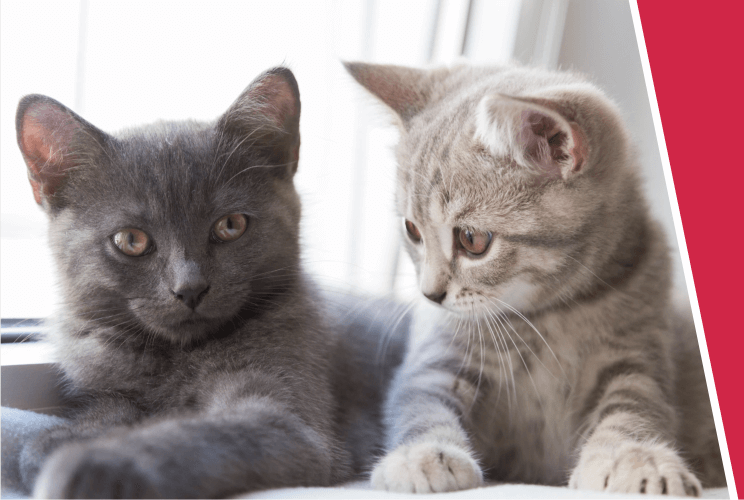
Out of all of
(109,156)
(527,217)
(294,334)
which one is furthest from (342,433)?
(109,156)

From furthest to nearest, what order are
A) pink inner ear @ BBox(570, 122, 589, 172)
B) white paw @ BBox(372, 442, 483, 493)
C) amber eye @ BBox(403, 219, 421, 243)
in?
amber eye @ BBox(403, 219, 421, 243) < pink inner ear @ BBox(570, 122, 589, 172) < white paw @ BBox(372, 442, 483, 493)

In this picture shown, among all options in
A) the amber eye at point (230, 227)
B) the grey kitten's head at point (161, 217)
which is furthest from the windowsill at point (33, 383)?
the amber eye at point (230, 227)

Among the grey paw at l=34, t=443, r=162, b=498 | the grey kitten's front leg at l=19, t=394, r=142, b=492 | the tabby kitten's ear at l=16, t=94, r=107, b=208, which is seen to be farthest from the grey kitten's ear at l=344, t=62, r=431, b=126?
the grey paw at l=34, t=443, r=162, b=498

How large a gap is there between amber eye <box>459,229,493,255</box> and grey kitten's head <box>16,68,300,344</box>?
0.33 m

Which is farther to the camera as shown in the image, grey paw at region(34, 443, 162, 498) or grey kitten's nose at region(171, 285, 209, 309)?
grey kitten's nose at region(171, 285, 209, 309)

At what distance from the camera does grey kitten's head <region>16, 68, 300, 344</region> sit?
3.16 ft

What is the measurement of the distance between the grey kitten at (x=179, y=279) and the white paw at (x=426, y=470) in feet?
0.31

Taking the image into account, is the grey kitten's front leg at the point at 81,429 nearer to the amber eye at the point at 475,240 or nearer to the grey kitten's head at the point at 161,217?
the grey kitten's head at the point at 161,217

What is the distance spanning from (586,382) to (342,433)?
0.50 m

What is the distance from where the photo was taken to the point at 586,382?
1.19 m

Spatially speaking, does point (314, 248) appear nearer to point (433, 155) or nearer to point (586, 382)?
point (433, 155)

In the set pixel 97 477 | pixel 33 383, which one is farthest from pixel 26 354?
pixel 97 477

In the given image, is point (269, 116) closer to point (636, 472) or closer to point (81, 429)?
point (81, 429)

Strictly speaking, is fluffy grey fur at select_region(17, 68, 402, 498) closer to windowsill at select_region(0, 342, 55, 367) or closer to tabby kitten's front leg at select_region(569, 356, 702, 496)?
windowsill at select_region(0, 342, 55, 367)
